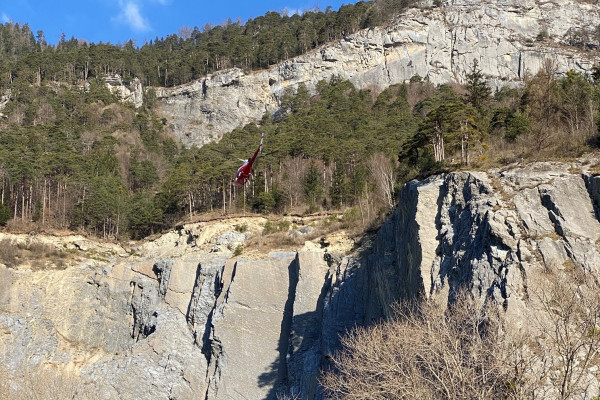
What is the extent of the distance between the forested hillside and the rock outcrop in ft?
9.46

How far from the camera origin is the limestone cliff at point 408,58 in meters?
77.6

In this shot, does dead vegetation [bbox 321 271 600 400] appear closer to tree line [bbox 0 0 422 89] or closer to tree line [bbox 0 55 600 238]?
tree line [bbox 0 55 600 238]

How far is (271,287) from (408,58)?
5649 centimetres

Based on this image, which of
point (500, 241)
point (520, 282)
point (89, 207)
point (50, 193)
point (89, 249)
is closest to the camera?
point (520, 282)

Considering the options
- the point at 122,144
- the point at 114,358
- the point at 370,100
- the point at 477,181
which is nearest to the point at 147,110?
the point at 122,144

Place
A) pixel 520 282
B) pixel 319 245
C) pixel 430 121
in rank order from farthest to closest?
pixel 319 245, pixel 430 121, pixel 520 282

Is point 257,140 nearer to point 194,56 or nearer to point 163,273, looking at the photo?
point 163,273

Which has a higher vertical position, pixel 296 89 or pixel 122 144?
pixel 296 89

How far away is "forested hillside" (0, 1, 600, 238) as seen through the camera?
2956 centimetres

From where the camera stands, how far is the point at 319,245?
31.5 m

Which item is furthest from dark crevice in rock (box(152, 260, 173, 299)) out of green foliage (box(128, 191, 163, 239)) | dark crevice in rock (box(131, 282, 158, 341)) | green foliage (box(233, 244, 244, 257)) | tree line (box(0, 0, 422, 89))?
tree line (box(0, 0, 422, 89))

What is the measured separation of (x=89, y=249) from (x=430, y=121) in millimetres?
23620

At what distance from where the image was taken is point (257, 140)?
56219 millimetres

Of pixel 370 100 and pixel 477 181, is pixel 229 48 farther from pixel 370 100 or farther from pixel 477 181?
pixel 477 181
